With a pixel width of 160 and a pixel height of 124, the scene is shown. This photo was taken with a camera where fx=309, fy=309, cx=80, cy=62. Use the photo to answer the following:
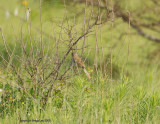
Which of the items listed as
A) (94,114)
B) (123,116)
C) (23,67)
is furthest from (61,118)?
(23,67)

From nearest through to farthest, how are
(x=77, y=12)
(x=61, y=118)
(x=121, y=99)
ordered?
(x=61, y=118), (x=121, y=99), (x=77, y=12)

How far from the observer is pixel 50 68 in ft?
11.7

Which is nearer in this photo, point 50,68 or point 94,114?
point 94,114

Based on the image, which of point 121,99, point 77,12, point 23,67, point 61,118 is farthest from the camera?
point 77,12

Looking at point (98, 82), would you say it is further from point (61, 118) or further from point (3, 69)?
point (3, 69)

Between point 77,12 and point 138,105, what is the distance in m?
3.05

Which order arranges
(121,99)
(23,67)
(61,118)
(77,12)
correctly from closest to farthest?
(61,118) < (121,99) < (23,67) < (77,12)

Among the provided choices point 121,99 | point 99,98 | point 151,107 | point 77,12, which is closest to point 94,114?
point 99,98

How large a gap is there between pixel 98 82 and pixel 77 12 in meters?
2.81

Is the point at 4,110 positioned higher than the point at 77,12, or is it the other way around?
the point at 77,12

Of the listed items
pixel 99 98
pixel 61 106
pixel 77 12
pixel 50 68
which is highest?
pixel 77 12

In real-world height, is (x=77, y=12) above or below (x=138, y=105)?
above

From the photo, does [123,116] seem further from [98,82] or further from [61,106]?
[61,106]

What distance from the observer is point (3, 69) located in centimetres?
367
